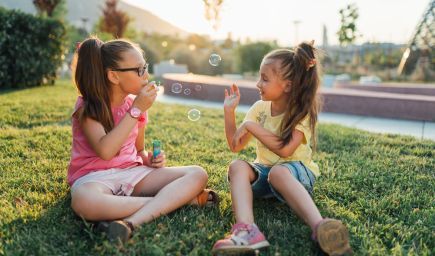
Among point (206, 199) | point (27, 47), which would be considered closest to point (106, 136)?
point (206, 199)

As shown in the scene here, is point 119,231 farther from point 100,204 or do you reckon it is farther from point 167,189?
point 167,189

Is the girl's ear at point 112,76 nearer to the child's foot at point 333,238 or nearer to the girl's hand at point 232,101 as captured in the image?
the girl's hand at point 232,101

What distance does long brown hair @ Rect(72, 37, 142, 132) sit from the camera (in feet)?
7.89

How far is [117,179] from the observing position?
2449 millimetres

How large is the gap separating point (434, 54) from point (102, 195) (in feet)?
40.6

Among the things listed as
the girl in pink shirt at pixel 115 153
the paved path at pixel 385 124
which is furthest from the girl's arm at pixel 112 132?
the paved path at pixel 385 124

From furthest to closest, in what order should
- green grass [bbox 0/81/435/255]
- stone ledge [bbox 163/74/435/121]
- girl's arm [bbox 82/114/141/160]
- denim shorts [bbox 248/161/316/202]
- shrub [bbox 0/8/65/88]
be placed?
shrub [bbox 0/8/65/88], stone ledge [bbox 163/74/435/121], denim shorts [bbox 248/161/316/202], girl's arm [bbox 82/114/141/160], green grass [bbox 0/81/435/255]

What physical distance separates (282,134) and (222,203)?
0.54 meters

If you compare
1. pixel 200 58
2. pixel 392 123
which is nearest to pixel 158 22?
pixel 200 58

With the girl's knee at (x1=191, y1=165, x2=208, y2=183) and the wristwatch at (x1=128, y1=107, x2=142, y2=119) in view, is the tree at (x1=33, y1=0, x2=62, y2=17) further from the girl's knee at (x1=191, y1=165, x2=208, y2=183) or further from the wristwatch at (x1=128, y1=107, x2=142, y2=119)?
the girl's knee at (x1=191, y1=165, x2=208, y2=183)

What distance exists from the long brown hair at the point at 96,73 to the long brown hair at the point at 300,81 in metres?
0.86

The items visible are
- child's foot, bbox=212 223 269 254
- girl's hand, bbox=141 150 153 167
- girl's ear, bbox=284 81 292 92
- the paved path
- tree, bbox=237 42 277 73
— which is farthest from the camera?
tree, bbox=237 42 277 73

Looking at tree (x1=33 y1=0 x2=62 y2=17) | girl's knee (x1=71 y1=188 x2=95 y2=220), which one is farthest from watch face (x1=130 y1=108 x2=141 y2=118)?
tree (x1=33 y1=0 x2=62 y2=17)

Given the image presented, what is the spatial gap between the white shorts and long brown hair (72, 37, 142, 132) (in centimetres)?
24
